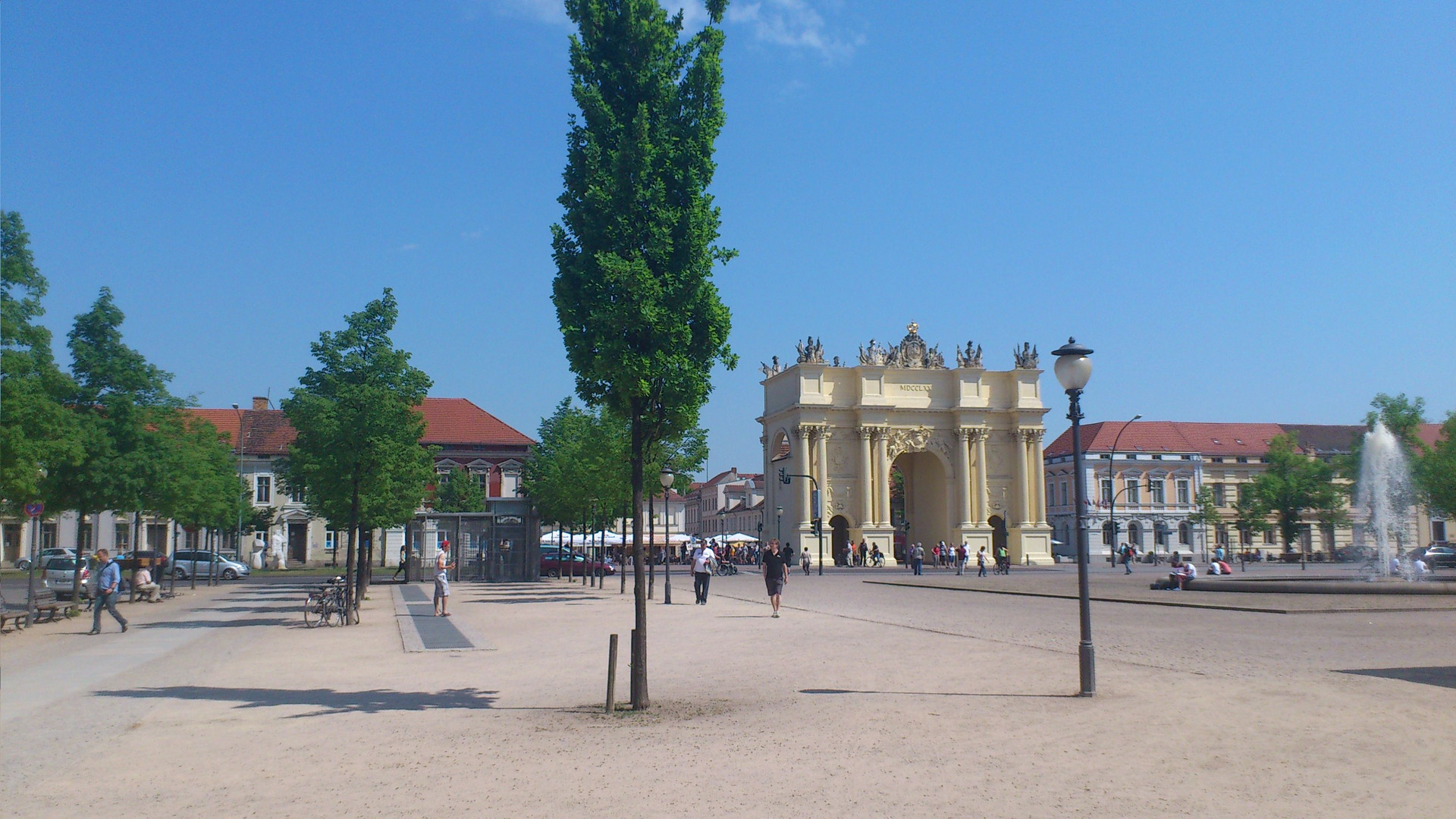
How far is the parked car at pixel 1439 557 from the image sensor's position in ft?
203

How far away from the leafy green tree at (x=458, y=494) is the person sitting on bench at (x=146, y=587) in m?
45.6

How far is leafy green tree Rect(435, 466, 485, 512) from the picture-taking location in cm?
7894

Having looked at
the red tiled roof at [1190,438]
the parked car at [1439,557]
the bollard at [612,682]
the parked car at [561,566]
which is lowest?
the parked car at [1439,557]

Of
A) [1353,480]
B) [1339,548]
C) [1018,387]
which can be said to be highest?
[1018,387]

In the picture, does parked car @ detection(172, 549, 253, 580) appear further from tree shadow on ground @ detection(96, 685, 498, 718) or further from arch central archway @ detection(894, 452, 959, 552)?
arch central archway @ detection(894, 452, 959, 552)

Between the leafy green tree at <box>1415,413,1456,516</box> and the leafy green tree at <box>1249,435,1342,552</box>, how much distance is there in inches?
469

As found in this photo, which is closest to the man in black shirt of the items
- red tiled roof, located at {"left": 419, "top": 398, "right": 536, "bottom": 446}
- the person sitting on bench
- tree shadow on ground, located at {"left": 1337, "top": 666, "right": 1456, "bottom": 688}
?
tree shadow on ground, located at {"left": 1337, "top": 666, "right": 1456, "bottom": 688}

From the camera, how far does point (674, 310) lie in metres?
12.0

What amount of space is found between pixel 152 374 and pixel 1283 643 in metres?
26.4

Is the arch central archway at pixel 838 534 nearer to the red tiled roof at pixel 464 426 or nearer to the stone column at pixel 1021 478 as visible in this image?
the stone column at pixel 1021 478

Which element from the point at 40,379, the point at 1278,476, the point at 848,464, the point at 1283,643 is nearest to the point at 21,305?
the point at 40,379

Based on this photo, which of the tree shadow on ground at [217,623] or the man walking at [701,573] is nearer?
the tree shadow on ground at [217,623]

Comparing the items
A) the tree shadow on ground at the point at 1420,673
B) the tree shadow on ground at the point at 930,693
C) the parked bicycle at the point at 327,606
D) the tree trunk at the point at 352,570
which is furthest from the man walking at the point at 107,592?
the tree shadow on ground at the point at 1420,673

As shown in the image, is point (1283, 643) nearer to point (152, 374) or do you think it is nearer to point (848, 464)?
point (152, 374)
